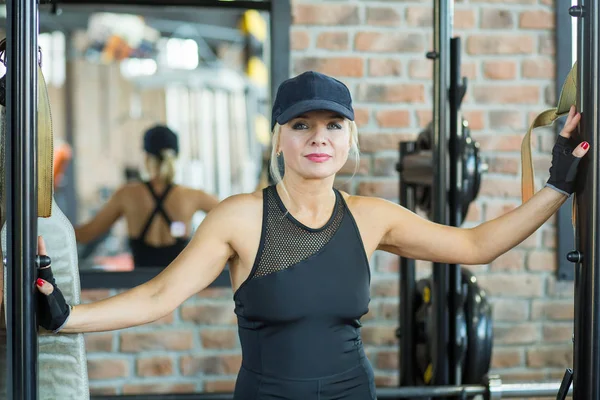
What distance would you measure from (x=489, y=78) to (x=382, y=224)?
4.98ft

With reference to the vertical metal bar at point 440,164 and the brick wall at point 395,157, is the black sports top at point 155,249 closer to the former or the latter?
the brick wall at point 395,157

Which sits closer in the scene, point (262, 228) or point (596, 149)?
point (596, 149)

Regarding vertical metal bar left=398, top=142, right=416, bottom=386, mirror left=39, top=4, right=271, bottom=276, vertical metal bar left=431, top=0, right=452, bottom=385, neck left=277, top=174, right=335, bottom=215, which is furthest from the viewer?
mirror left=39, top=4, right=271, bottom=276

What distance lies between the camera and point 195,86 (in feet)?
21.0

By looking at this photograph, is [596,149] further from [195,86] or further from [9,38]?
[195,86]

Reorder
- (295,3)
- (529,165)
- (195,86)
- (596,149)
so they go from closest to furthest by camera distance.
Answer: (596,149) < (529,165) < (295,3) < (195,86)

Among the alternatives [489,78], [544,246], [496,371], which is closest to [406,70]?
[489,78]

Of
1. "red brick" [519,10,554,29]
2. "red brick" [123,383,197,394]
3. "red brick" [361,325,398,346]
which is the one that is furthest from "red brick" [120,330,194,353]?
"red brick" [519,10,554,29]

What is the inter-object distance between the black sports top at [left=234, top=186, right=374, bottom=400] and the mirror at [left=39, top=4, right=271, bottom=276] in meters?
3.95

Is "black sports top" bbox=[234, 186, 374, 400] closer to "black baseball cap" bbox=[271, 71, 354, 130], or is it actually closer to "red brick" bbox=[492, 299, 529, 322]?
"black baseball cap" bbox=[271, 71, 354, 130]

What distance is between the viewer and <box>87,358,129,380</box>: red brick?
3.11m

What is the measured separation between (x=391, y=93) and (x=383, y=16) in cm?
27

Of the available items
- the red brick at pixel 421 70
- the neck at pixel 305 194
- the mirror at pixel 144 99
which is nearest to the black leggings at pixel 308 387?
the neck at pixel 305 194

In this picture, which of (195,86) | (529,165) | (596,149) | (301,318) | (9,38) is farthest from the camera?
(195,86)
